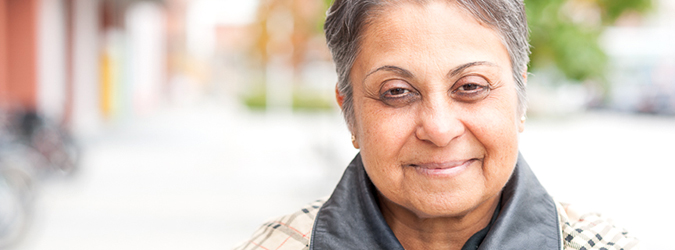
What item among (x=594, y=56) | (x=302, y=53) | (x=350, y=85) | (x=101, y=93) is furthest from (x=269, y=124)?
(x=350, y=85)

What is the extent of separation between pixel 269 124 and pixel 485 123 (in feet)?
57.6

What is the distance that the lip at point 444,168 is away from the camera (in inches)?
51.9

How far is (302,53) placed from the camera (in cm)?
2700

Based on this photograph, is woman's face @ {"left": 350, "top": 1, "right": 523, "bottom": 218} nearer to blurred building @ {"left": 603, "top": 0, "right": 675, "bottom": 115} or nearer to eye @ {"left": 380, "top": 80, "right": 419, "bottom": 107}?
eye @ {"left": 380, "top": 80, "right": 419, "bottom": 107}

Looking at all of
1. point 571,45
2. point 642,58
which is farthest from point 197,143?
point 642,58

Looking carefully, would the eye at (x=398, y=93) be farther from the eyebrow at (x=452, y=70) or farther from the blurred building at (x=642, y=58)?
the blurred building at (x=642, y=58)

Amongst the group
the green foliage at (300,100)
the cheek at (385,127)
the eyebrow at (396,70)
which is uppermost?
the eyebrow at (396,70)

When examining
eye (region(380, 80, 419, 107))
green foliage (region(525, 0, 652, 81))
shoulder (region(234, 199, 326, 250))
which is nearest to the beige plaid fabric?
shoulder (region(234, 199, 326, 250))

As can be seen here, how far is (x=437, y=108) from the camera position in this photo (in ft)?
4.24

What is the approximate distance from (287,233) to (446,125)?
1.67 feet

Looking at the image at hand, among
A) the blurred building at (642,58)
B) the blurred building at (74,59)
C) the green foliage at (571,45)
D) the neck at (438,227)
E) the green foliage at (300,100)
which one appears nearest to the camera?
the neck at (438,227)

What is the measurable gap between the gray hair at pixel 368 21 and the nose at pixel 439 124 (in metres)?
0.20

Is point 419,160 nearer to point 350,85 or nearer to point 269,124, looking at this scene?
point 350,85

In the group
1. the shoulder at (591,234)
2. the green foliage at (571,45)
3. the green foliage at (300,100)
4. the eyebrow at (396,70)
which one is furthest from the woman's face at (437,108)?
the green foliage at (300,100)
